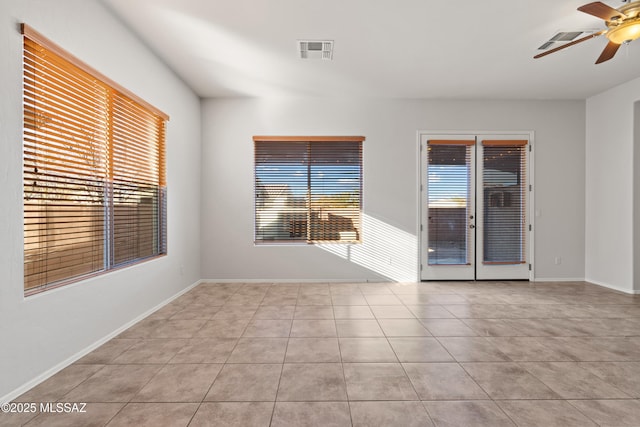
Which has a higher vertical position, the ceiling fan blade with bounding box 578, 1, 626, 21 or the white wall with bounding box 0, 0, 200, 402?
the ceiling fan blade with bounding box 578, 1, 626, 21

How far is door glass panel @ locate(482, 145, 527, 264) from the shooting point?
545cm

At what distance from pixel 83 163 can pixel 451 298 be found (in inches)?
175

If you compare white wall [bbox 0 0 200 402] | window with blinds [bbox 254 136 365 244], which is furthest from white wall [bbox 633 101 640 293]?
white wall [bbox 0 0 200 402]

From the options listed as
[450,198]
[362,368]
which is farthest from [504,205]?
[362,368]

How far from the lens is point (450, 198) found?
214 inches

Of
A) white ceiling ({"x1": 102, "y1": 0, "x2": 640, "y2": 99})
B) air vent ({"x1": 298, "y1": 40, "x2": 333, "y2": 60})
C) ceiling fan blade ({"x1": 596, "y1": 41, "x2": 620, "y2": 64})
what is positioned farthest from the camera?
air vent ({"x1": 298, "y1": 40, "x2": 333, "y2": 60})

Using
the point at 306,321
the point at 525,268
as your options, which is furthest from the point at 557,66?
the point at 306,321

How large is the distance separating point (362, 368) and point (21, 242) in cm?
250

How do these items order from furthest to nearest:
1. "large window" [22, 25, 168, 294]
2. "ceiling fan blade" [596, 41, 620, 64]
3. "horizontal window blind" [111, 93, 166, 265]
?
"horizontal window blind" [111, 93, 166, 265] < "ceiling fan blade" [596, 41, 620, 64] < "large window" [22, 25, 168, 294]

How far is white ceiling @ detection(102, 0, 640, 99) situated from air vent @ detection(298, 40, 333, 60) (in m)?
0.09

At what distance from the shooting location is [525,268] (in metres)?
5.48

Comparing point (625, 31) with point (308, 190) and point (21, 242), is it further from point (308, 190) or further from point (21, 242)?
point (21, 242)

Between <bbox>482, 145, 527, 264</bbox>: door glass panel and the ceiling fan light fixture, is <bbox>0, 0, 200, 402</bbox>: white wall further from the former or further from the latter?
<bbox>482, 145, 527, 264</bbox>: door glass panel

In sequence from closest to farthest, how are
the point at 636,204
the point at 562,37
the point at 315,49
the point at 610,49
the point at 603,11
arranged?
the point at 603,11 → the point at 610,49 → the point at 562,37 → the point at 315,49 → the point at 636,204
